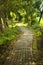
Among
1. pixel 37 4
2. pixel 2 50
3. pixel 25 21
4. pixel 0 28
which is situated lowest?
pixel 25 21

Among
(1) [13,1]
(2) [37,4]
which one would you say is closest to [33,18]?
(2) [37,4]

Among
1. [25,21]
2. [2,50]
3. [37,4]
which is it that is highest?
[2,50]

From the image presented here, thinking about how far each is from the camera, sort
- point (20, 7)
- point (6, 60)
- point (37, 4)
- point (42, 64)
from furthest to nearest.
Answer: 1. point (37, 4)
2. point (20, 7)
3. point (6, 60)
4. point (42, 64)

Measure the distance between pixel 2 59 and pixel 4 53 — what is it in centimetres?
110

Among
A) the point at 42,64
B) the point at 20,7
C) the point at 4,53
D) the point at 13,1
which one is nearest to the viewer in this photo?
the point at 42,64

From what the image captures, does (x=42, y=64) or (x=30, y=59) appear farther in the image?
(x=30, y=59)

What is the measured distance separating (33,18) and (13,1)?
2759 cm

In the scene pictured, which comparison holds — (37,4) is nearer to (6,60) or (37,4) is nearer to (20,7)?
(20,7)

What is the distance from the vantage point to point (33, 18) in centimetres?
4297

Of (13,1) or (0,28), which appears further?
(0,28)

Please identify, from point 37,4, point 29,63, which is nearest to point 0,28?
point 29,63

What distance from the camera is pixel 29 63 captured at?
379 inches

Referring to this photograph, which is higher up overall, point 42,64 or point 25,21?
point 42,64

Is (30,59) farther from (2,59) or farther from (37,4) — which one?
(37,4)
